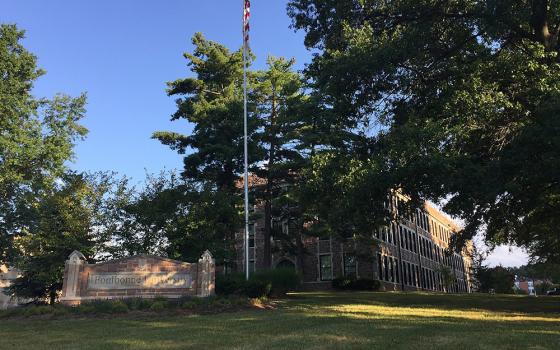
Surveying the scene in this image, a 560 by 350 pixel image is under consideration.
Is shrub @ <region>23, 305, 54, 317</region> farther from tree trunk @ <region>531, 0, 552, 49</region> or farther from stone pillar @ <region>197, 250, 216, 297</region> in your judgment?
tree trunk @ <region>531, 0, 552, 49</region>

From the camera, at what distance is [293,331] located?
11.2 metres

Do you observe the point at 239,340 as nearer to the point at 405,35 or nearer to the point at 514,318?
the point at 514,318

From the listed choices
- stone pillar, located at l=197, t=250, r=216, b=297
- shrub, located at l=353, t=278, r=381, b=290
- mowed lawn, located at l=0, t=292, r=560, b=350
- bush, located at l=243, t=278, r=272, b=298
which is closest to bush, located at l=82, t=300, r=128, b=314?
mowed lawn, located at l=0, t=292, r=560, b=350

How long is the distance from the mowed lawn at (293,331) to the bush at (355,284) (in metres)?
26.2

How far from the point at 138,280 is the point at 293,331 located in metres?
9.74

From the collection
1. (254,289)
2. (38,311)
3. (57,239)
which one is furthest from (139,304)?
(57,239)

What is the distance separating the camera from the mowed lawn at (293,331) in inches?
372

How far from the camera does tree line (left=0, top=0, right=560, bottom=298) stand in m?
15.0

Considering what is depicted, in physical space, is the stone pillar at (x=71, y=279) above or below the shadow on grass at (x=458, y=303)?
above

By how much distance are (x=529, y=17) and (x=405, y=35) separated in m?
3.86

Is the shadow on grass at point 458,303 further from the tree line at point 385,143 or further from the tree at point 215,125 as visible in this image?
the tree at point 215,125

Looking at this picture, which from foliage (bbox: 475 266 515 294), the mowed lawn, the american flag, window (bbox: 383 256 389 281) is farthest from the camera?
foliage (bbox: 475 266 515 294)

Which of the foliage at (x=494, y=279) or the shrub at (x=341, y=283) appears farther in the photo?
the foliage at (x=494, y=279)

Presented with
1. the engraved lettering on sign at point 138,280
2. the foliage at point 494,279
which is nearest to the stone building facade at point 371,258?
the foliage at point 494,279
